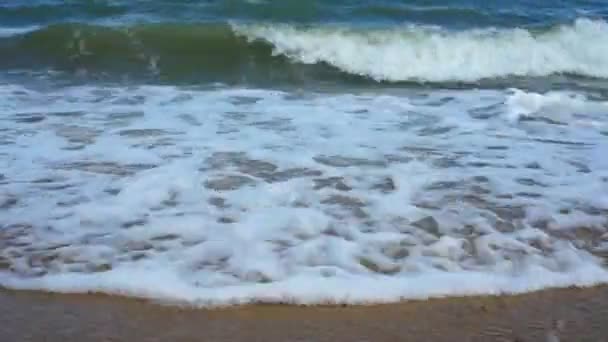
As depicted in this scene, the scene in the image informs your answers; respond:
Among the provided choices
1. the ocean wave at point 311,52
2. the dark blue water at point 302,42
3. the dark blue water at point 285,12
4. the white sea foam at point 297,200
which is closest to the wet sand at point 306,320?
the white sea foam at point 297,200

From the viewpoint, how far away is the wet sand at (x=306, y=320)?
112 inches

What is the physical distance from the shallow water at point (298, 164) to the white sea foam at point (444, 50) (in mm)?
36

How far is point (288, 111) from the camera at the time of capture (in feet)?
20.6

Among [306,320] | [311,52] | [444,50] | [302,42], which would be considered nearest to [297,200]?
[306,320]

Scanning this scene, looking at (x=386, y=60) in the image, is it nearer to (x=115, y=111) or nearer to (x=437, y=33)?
(x=437, y=33)

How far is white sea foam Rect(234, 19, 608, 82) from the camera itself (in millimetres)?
8641

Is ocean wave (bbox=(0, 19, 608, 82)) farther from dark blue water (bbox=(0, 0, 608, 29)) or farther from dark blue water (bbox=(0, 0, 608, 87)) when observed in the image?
dark blue water (bbox=(0, 0, 608, 29))

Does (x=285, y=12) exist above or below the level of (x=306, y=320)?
above

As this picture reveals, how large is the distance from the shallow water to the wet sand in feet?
0.29

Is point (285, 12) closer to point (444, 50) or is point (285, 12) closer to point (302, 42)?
point (302, 42)

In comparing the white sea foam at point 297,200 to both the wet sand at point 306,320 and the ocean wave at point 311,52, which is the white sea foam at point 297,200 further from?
the ocean wave at point 311,52

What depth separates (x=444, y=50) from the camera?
9.20m

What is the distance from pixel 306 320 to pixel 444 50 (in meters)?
6.74

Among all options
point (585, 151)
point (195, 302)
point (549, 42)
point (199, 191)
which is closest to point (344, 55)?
point (549, 42)
